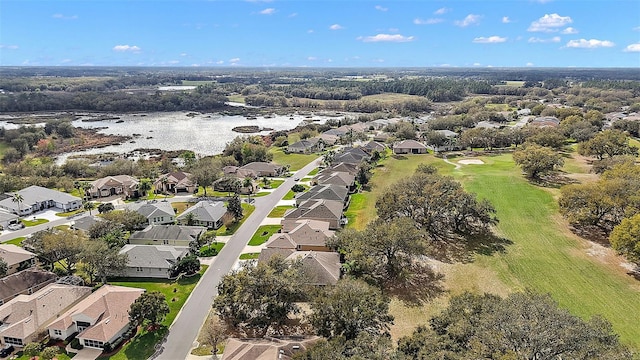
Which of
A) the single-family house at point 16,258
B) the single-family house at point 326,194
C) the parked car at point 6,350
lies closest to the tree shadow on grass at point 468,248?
the single-family house at point 326,194

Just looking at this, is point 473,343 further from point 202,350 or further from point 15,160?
point 15,160

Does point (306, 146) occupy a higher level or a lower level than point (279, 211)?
higher

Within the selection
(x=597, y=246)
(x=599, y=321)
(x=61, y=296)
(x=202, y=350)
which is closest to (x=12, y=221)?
(x=61, y=296)

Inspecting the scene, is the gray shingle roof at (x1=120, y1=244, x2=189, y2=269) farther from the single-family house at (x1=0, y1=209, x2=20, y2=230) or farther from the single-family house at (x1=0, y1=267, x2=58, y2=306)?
the single-family house at (x1=0, y1=209, x2=20, y2=230)

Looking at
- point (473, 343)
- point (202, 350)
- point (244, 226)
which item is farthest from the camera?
point (244, 226)

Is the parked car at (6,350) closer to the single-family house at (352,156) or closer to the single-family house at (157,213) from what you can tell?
the single-family house at (157,213)

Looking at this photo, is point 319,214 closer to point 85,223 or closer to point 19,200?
point 85,223

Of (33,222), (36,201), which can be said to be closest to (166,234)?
(33,222)
